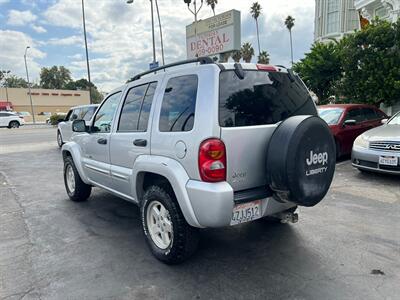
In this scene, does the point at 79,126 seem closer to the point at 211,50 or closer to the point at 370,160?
the point at 370,160

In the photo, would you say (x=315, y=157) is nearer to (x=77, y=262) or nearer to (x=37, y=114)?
(x=77, y=262)

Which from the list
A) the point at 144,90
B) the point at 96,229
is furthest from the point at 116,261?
the point at 144,90

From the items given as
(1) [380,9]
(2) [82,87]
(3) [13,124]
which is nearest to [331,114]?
(1) [380,9]

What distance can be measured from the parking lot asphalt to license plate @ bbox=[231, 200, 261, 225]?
56 centimetres

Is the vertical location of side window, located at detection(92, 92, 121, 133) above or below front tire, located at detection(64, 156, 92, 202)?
above

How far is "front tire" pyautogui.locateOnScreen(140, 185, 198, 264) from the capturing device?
314cm

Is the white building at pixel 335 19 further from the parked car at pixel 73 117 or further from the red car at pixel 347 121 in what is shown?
the parked car at pixel 73 117

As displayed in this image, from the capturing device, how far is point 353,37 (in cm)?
1302

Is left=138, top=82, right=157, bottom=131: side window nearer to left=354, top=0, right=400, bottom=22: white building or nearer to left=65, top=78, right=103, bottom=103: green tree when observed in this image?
left=354, top=0, right=400, bottom=22: white building

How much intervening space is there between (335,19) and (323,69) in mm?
14613

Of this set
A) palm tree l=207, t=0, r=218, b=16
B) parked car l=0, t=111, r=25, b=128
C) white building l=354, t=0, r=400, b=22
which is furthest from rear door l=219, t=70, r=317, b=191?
palm tree l=207, t=0, r=218, b=16

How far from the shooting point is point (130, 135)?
12.5 feet

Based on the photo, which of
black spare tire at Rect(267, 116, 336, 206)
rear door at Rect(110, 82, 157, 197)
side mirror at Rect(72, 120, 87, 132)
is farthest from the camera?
side mirror at Rect(72, 120, 87, 132)

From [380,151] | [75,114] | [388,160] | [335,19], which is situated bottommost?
[388,160]
